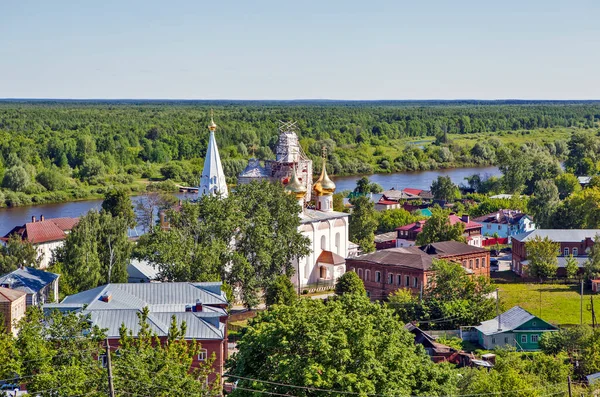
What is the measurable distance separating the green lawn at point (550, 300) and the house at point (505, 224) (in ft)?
41.0

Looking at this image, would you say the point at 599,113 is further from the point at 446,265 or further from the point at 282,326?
the point at 282,326

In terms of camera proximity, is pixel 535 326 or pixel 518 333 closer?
pixel 518 333

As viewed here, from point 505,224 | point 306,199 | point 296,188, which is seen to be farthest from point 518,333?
point 505,224

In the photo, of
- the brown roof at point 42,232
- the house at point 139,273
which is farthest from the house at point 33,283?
the brown roof at point 42,232

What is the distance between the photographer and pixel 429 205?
6662 centimetres

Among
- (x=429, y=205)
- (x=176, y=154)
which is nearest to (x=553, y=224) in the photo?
(x=429, y=205)

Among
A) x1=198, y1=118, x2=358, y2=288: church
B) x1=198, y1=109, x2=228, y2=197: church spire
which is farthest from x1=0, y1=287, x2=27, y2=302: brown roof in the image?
x1=198, y1=109, x2=228, y2=197: church spire

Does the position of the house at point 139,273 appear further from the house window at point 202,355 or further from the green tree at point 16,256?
the house window at point 202,355

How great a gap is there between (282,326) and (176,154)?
77526mm

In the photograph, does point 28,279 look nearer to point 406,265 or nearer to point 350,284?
point 350,284

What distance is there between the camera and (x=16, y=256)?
1433 inches

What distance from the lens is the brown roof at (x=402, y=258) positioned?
39.0m

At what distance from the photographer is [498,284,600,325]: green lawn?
36.2 metres

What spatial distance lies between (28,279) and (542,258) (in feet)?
74.0
